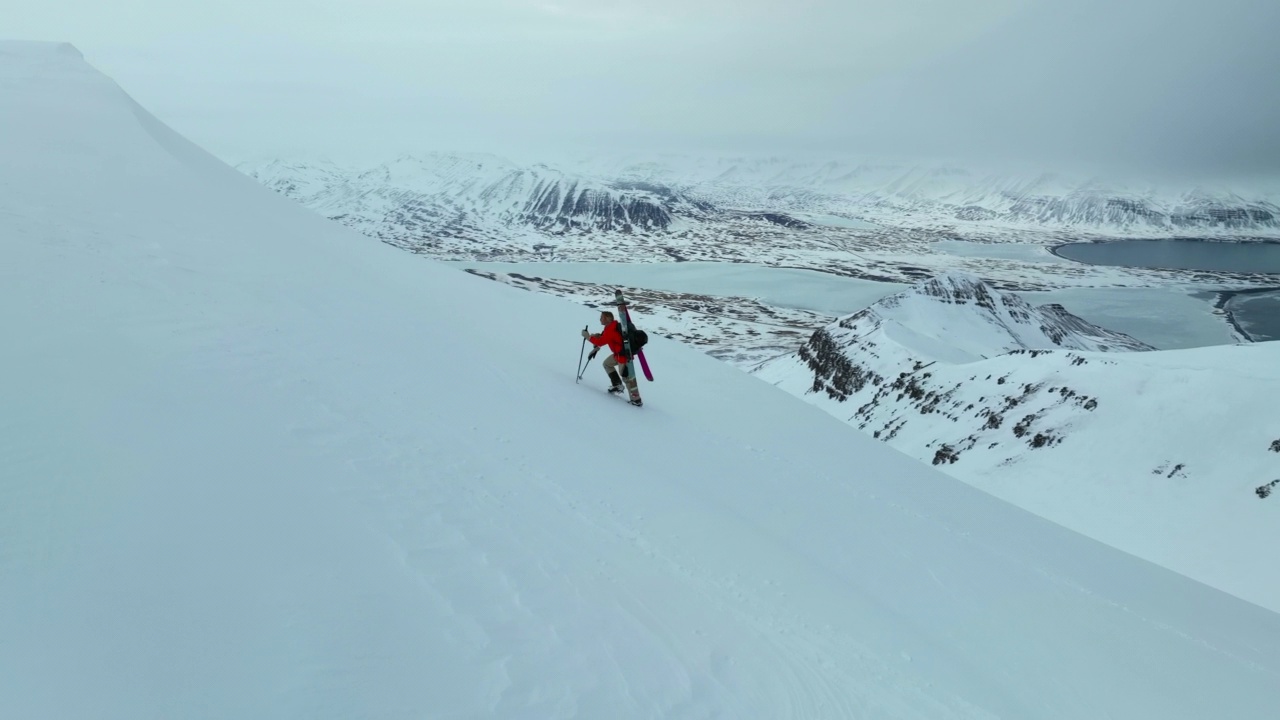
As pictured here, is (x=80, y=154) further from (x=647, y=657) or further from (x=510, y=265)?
(x=510, y=265)

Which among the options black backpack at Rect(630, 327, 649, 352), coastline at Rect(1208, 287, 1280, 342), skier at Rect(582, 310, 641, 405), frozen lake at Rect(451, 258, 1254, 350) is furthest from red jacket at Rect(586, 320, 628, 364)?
coastline at Rect(1208, 287, 1280, 342)

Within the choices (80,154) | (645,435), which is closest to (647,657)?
(645,435)

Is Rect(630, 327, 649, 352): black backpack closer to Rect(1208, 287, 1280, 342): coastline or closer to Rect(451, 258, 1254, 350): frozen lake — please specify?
Rect(451, 258, 1254, 350): frozen lake

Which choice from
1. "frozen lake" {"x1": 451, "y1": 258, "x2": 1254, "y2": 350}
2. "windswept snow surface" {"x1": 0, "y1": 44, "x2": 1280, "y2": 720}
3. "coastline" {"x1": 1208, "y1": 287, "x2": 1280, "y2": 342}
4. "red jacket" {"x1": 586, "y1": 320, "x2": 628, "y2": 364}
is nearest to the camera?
"windswept snow surface" {"x1": 0, "y1": 44, "x2": 1280, "y2": 720}

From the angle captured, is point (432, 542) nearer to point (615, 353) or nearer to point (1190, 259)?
point (615, 353)

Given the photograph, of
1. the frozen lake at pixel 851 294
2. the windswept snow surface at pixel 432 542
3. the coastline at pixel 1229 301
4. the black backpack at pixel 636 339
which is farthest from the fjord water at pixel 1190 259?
the black backpack at pixel 636 339
